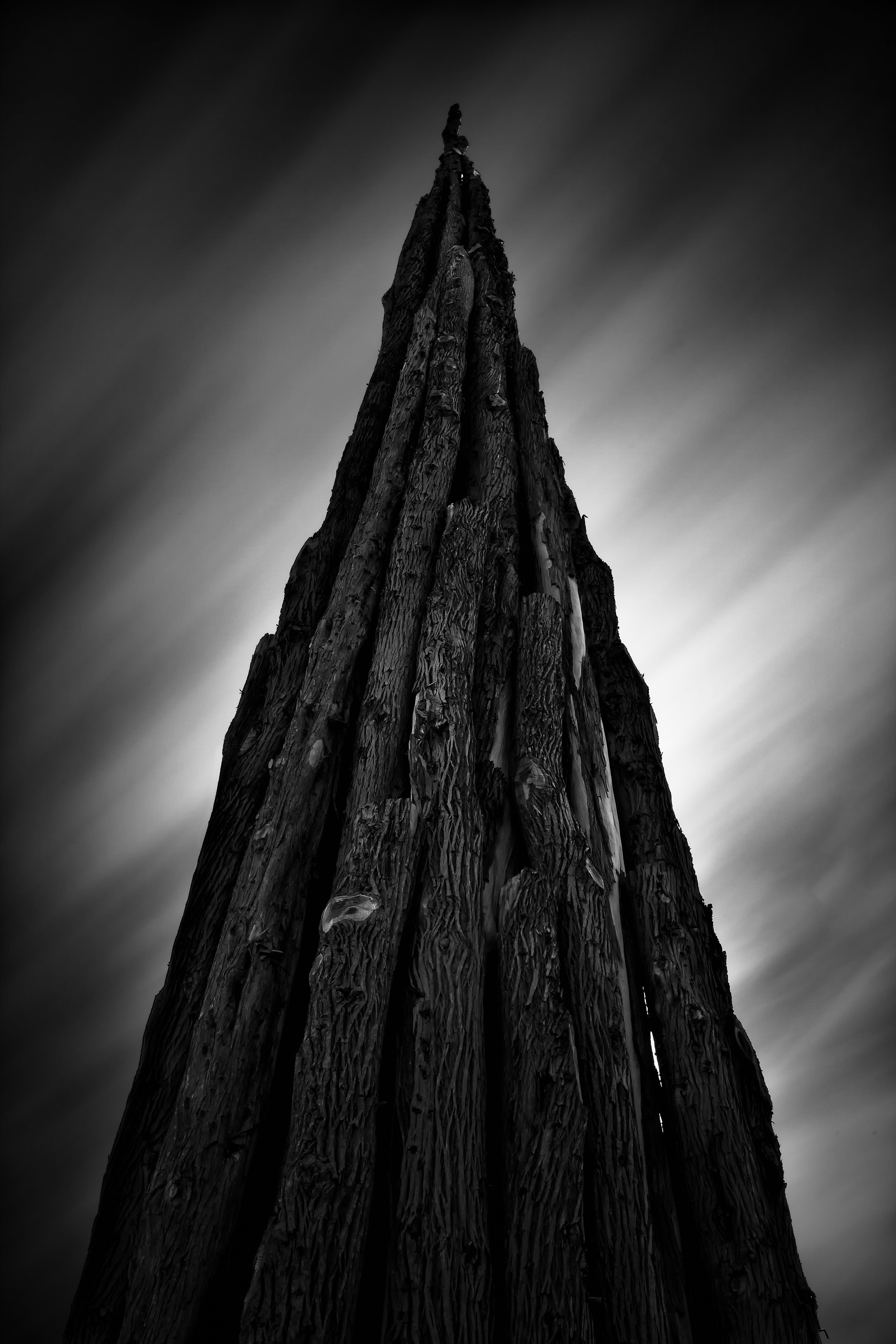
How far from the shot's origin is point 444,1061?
2.02 meters

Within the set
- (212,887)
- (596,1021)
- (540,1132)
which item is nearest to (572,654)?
(596,1021)

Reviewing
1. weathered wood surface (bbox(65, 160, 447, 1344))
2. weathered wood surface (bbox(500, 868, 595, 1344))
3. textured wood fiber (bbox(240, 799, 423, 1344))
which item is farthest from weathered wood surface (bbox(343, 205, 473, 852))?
weathered wood surface (bbox(500, 868, 595, 1344))

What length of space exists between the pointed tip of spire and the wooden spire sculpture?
21.7 feet

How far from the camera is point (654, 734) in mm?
3439

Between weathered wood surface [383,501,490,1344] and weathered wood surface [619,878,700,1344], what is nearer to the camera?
weathered wood surface [383,501,490,1344]

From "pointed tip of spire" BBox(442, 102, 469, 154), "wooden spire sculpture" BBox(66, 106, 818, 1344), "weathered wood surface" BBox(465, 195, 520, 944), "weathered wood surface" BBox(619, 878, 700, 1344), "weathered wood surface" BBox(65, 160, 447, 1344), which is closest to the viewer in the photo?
"wooden spire sculpture" BBox(66, 106, 818, 1344)

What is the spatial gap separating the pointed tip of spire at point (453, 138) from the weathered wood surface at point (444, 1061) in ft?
24.6

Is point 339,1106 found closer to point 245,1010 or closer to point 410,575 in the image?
point 245,1010

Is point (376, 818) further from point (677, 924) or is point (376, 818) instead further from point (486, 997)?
point (677, 924)

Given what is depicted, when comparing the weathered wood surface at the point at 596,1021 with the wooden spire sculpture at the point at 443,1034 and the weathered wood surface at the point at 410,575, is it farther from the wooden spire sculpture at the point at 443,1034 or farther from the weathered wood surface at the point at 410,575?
→ the weathered wood surface at the point at 410,575

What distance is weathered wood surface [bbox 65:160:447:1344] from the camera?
2.21 m

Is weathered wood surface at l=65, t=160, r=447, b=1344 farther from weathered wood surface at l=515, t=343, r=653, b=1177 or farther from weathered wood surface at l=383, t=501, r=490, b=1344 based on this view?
weathered wood surface at l=515, t=343, r=653, b=1177

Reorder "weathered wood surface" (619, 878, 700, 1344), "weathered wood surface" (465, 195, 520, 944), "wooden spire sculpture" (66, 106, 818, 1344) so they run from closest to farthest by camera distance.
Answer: "wooden spire sculpture" (66, 106, 818, 1344)
"weathered wood surface" (619, 878, 700, 1344)
"weathered wood surface" (465, 195, 520, 944)

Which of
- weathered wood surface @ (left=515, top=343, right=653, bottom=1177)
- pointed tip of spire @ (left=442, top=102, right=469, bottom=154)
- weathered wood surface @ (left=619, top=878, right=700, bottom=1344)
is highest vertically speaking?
pointed tip of spire @ (left=442, top=102, right=469, bottom=154)
